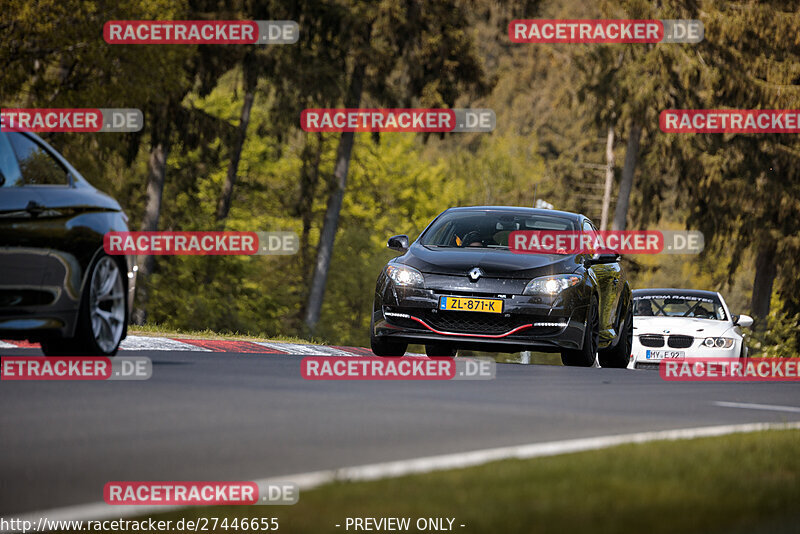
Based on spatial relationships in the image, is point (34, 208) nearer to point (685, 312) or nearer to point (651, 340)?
point (651, 340)

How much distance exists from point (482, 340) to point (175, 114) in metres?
22.0

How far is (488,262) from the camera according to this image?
14336 millimetres

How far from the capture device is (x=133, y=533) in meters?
5.32

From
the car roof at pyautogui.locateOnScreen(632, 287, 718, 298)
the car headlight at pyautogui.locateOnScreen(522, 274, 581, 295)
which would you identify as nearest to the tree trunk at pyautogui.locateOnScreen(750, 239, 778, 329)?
the car roof at pyautogui.locateOnScreen(632, 287, 718, 298)

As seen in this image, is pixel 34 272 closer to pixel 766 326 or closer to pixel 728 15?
pixel 766 326

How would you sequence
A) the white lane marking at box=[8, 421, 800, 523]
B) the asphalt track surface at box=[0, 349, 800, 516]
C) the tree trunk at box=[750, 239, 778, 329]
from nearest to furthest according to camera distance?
the white lane marking at box=[8, 421, 800, 523] < the asphalt track surface at box=[0, 349, 800, 516] < the tree trunk at box=[750, 239, 778, 329]

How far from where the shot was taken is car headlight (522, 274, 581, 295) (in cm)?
1414

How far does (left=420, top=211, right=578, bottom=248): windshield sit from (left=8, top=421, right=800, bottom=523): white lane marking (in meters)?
6.73

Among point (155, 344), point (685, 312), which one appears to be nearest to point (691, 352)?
point (685, 312)

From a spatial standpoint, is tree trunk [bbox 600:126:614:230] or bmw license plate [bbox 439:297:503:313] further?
tree trunk [bbox 600:126:614:230]

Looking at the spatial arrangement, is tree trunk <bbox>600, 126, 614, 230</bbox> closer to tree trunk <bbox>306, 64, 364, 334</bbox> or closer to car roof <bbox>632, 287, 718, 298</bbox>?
tree trunk <bbox>306, 64, 364, 334</bbox>

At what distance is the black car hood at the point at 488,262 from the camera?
558 inches

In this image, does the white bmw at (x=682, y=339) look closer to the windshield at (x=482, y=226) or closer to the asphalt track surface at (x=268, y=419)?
the windshield at (x=482, y=226)

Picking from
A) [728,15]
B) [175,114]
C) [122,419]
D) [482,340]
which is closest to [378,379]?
[482,340]
